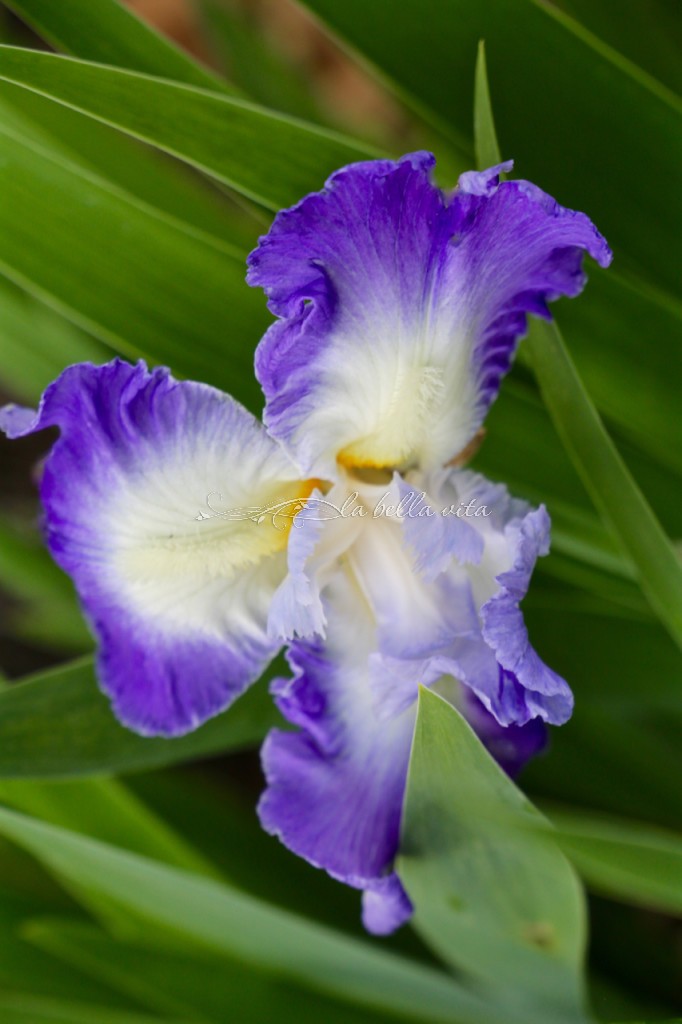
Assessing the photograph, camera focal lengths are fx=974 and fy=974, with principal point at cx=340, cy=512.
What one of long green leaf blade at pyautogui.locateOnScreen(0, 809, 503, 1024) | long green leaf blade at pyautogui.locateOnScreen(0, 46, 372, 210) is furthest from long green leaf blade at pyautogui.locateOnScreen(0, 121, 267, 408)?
long green leaf blade at pyautogui.locateOnScreen(0, 809, 503, 1024)

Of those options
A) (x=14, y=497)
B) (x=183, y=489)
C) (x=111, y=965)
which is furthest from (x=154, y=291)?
(x=14, y=497)

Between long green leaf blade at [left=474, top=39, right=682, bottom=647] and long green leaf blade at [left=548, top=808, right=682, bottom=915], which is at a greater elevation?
long green leaf blade at [left=474, top=39, right=682, bottom=647]

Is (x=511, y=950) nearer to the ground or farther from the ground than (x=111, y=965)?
farther from the ground

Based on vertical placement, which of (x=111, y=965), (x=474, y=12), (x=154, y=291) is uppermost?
(x=474, y=12)

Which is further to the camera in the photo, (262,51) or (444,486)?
(262,51)

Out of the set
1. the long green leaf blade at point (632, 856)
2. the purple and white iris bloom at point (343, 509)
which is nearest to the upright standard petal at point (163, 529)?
the purple and white iris bloom at point (343, 509)

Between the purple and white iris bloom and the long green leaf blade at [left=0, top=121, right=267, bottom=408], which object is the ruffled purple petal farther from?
the long green leaf blade at [left=0, top=121, right=267, bottom=408]

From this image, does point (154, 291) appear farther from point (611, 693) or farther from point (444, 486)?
point (611, 693)
